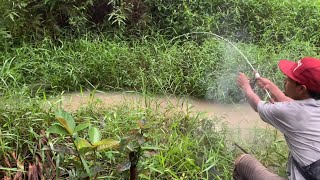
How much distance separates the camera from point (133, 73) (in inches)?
192

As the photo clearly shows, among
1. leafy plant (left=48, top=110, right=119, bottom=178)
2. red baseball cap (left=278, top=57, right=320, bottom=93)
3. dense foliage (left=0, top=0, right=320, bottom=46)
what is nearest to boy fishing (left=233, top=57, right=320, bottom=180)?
red baseball cap (left=278, top=57, right=320, bottom=93)

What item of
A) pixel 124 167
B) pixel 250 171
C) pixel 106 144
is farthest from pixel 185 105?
pixel 106 144

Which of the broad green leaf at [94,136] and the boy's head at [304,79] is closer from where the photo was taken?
the boy's head at [304,79]

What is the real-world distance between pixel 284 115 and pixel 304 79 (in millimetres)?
246

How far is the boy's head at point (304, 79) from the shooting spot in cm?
269

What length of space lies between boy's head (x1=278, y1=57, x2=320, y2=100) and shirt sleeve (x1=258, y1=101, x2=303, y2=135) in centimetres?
11

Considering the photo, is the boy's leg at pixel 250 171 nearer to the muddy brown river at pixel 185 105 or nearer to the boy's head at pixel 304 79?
the boy's head at pixel 304 79

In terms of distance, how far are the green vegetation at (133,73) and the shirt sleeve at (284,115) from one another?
0.79m

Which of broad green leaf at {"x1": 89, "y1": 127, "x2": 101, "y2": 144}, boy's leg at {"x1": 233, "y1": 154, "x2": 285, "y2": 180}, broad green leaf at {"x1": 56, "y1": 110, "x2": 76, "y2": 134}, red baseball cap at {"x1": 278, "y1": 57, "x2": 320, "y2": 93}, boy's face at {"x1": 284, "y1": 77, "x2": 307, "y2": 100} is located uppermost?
red baseball cap at {"x1": 278, "y1": 57, "x2": 320, "y2": 93}

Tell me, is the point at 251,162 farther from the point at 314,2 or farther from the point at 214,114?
the point at 314,2

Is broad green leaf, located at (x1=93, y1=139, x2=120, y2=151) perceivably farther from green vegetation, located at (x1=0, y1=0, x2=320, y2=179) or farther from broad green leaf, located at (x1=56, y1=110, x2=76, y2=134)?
broad green leaf, located at (x1=56, y1=110, x2=76, y2=134)

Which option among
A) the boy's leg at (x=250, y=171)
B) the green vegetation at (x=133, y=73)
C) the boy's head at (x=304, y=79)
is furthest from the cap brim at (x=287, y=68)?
the green vegetation at (x=133, y=73)

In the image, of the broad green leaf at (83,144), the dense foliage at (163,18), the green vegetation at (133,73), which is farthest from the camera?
the dense foliage at (163,18)

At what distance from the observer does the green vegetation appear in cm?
327
